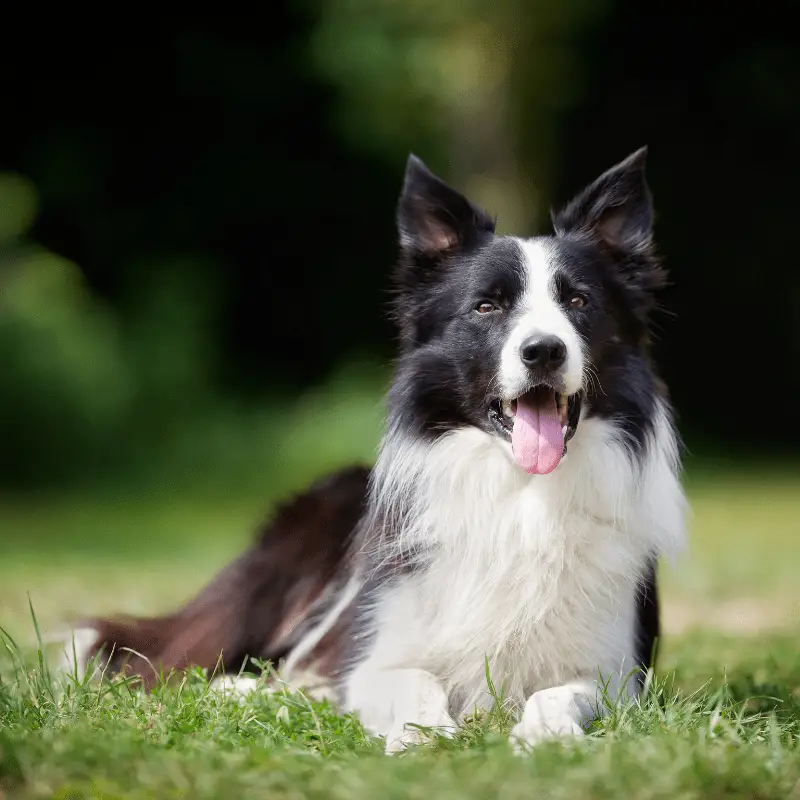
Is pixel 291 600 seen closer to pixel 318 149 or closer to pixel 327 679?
pixel 327 679

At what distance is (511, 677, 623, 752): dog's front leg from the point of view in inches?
119

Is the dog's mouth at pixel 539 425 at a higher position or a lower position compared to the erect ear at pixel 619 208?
lower

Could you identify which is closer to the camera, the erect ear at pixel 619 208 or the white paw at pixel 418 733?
the white paw at pixel 418 733

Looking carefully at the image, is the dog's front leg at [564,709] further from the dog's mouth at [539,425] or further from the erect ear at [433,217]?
the erect ear at [433,217]

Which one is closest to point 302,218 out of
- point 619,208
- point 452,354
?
point 619,208

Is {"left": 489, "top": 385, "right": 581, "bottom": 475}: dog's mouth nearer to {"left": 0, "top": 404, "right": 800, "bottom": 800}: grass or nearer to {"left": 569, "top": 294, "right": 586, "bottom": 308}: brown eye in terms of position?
{"left": 569, "top": 294, "right": 586, "bottom": 308}: brown eye

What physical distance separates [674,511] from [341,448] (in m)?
7.31

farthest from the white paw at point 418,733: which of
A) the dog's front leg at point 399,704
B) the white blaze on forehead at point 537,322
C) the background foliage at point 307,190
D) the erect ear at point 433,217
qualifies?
the background foliage at point 307,190

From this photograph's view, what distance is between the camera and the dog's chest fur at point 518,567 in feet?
11.3

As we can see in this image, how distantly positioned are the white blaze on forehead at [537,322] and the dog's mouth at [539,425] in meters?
0.08

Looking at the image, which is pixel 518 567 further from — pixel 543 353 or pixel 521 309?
pixel 521 309

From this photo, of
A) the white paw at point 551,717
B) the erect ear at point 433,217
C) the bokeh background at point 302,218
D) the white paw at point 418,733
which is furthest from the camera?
the bokeh background at point 302,218

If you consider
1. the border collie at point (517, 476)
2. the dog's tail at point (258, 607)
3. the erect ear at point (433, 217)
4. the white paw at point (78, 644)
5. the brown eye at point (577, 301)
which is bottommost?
the white paw at point (78, 644)

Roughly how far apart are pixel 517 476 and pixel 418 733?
31.8 inches
